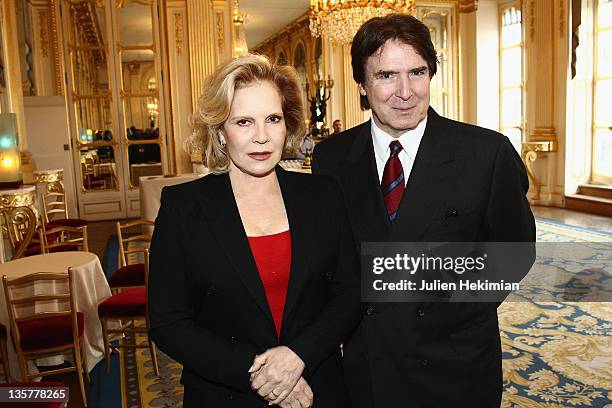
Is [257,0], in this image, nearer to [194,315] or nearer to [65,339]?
[65,339]

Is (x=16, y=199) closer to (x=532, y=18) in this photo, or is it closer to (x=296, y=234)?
(x=296, y=234)

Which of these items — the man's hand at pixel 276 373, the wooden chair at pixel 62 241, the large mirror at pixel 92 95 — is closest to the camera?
the man's hand at pixel 276 373

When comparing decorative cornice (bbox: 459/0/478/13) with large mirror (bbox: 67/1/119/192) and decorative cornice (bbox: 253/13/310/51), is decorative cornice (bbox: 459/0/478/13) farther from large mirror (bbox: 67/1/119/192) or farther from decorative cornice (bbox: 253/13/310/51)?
large mirror (bbox: 67/1/119/192)

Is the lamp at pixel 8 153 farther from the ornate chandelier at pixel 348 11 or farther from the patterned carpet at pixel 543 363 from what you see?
the ornate chandelier at pixel 348 11

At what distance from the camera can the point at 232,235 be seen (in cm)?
156

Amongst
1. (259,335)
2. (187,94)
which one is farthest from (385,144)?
(187,94)

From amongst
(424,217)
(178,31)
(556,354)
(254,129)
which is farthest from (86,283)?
(178,31)

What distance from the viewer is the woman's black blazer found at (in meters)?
1.48

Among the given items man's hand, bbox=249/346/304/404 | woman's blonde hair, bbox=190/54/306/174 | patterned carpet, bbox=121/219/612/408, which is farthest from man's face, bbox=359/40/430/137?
patterned carpet, bbox=121/219/612/408

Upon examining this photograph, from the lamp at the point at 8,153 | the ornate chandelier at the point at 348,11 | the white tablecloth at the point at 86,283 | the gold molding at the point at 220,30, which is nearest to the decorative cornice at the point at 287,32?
the gold molding at the point at 220,30

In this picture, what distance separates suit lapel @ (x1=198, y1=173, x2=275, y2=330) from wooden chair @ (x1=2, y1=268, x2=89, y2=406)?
2007mm

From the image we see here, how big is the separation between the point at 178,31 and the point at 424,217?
9516 millimetres

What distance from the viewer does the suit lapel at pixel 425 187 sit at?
164 centimetres

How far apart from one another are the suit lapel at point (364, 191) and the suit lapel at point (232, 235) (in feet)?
1.16
